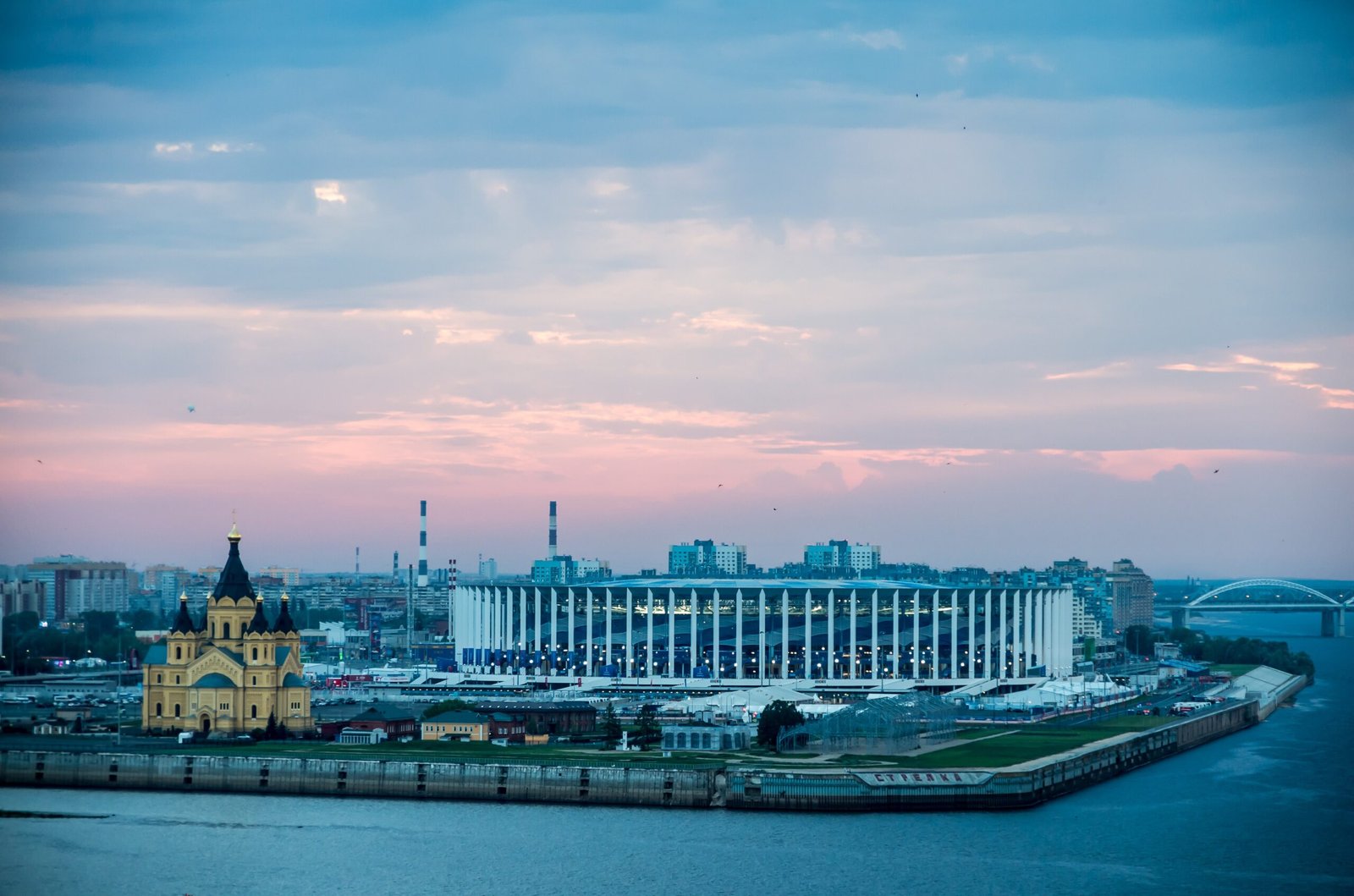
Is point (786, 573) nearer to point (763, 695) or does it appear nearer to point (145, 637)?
point (145, 637)

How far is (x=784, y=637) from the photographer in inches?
4355

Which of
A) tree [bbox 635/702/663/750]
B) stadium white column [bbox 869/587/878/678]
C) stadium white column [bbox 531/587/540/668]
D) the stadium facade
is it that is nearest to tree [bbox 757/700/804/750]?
tree [bbox 635/702/663/750]

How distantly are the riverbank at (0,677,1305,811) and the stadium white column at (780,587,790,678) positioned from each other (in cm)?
4374

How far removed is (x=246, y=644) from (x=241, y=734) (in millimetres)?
3551

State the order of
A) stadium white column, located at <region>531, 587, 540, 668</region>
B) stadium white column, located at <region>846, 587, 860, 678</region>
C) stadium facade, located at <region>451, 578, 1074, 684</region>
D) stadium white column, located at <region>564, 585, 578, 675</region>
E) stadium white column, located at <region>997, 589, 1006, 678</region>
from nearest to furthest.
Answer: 1. stadium white column, located at <region>846, 587, 860, 678</region>
2. stadium facade, located at <region>451, 578, 1074, 684</region>
3. stadium white column, located at <region>997, 589, 1006, 678</region>
4. stadium white column, located at <region>564, 585, 578, 675</region>
5. stadium white column, located at <region>531, 587, 540, 668</region>

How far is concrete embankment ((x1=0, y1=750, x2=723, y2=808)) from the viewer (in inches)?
2311

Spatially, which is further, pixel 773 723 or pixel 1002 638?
pixel 1002 638

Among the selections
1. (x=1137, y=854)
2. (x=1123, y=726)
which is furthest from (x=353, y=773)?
(x=1123, y=726)

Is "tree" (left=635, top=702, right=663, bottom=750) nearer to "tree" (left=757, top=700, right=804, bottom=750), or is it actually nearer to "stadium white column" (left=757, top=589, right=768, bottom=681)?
"tree" (left=757, top=700, right=804, bottom=750)

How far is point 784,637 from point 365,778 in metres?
52.2

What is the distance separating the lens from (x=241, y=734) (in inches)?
2734

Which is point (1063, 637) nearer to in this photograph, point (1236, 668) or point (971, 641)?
point (971, 641)

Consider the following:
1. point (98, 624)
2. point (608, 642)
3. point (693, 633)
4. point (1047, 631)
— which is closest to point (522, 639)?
point (608, 642)

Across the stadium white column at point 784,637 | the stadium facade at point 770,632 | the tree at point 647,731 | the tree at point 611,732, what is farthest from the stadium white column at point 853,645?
the tree at point 611,732
